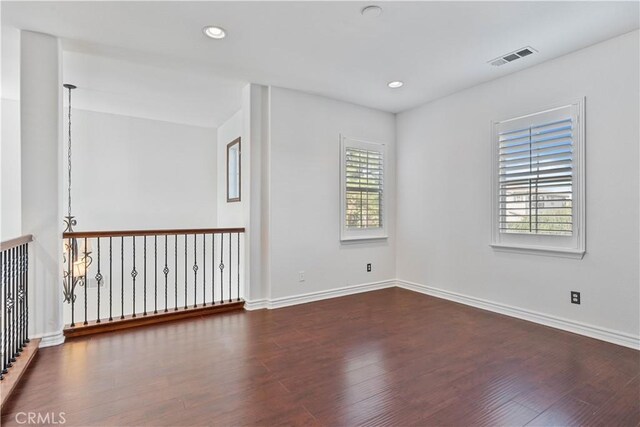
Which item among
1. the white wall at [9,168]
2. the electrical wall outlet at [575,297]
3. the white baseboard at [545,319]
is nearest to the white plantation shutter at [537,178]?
the electrical wall outlet at [575,297]

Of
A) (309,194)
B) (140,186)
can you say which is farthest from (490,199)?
(140,186)

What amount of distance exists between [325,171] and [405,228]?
1.60 m

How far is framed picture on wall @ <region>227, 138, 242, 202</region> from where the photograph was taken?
17.2ft

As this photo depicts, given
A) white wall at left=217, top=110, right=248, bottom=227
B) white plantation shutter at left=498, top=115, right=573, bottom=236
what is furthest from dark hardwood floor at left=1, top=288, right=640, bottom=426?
white wall at left=217, top=110, right=248, bottom=227

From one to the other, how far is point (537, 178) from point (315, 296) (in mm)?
2949

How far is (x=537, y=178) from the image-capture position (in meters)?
3.42

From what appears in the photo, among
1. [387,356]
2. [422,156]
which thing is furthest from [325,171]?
[387,356]

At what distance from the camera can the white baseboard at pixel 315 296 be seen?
4031 millimetres

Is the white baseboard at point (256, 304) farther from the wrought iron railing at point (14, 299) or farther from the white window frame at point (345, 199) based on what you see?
the wrought iron railing at point (14, 299)

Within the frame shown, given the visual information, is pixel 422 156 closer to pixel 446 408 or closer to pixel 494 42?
pixel 494 42

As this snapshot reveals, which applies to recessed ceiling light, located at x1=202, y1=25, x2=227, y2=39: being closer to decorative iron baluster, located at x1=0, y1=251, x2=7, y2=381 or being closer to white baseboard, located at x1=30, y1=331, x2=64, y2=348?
decorative iron baluster, located at x1=0, y1=251, x2=7, y2=381

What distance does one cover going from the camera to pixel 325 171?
451 cm

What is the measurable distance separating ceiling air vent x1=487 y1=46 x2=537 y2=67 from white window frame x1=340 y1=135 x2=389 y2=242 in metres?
1.93

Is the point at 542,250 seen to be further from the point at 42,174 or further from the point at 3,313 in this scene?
the point at 42,174
